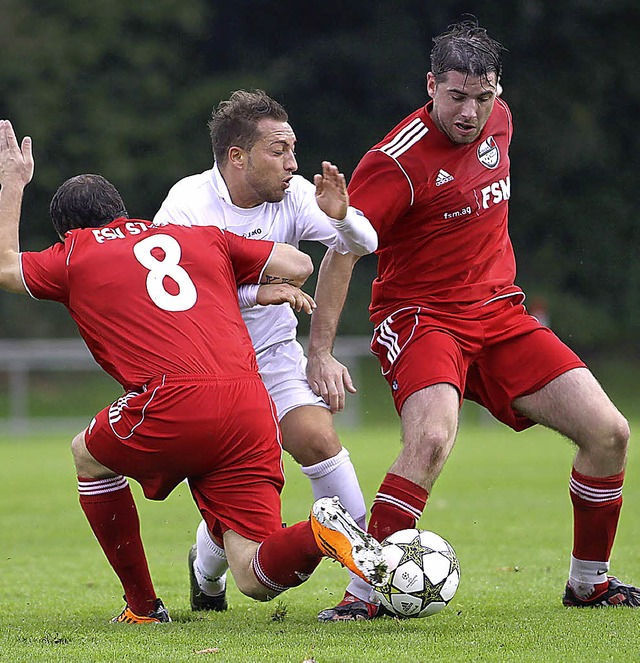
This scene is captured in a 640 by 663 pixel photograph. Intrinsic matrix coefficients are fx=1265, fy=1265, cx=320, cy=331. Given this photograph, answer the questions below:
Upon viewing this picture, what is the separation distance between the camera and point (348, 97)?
1184 inches

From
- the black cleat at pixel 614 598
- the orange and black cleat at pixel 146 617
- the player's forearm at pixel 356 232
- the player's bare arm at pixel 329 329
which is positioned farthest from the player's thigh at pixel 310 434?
the black cleat at pixel 614 598

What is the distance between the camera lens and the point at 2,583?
6539 millimetres

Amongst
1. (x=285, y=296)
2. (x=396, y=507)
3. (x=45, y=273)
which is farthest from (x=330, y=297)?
(x=45, y=273)

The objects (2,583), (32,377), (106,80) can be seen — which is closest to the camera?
(2,583)

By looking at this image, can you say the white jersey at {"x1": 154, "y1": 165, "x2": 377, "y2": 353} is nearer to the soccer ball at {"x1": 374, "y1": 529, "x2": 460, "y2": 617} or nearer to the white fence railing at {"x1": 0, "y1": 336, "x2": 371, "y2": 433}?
the soccer ball at {"x1": 374, "y1": 529, "x2": 460, "y2": 617}

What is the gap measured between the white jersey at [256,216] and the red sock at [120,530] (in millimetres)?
1072

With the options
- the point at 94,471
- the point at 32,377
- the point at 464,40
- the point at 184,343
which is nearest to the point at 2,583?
the point at 94,471

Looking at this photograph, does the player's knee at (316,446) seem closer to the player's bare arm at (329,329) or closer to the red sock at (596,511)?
the player's bare arm at (329,329)

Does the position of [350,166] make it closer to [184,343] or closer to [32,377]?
[32,377]

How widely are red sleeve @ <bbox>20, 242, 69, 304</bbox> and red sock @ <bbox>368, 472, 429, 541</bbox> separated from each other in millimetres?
1461

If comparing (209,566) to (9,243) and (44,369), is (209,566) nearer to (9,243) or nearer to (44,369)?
(9,243)

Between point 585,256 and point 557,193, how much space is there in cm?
164

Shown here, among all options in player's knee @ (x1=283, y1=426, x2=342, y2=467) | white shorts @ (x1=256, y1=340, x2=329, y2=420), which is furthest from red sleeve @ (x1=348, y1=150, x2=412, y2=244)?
player's knee @ (x1=283, y1=426, x2=342, y2=467)

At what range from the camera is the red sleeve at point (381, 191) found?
5.28 m
